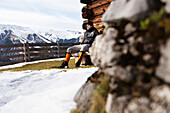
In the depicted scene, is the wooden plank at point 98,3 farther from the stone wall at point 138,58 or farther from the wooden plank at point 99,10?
the stone wall at point 138,58

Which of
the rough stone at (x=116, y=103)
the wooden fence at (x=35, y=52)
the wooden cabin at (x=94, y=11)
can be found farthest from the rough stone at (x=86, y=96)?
the wooden fence at (x=35, y=52)

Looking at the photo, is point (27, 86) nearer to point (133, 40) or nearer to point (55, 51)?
point (133, 40)

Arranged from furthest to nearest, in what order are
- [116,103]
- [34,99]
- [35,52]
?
[35,52] < [34,99] < [116,103]

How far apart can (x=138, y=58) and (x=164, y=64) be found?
0.80 ft

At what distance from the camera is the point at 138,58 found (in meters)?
1.26

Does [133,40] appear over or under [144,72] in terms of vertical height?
over

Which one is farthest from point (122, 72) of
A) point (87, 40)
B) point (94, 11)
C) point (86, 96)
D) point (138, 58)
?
point (94, 11)

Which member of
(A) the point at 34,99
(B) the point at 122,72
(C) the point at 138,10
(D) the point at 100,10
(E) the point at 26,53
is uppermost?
(D) the point at 100,10

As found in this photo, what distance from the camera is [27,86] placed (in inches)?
130

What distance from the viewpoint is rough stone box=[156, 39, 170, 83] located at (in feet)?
3.38

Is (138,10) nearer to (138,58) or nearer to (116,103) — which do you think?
(138,58)

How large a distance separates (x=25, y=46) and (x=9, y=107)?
8.68 meters

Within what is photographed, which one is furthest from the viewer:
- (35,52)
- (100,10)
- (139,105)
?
(35,52)

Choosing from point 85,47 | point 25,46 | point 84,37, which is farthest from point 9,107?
point 25,46
